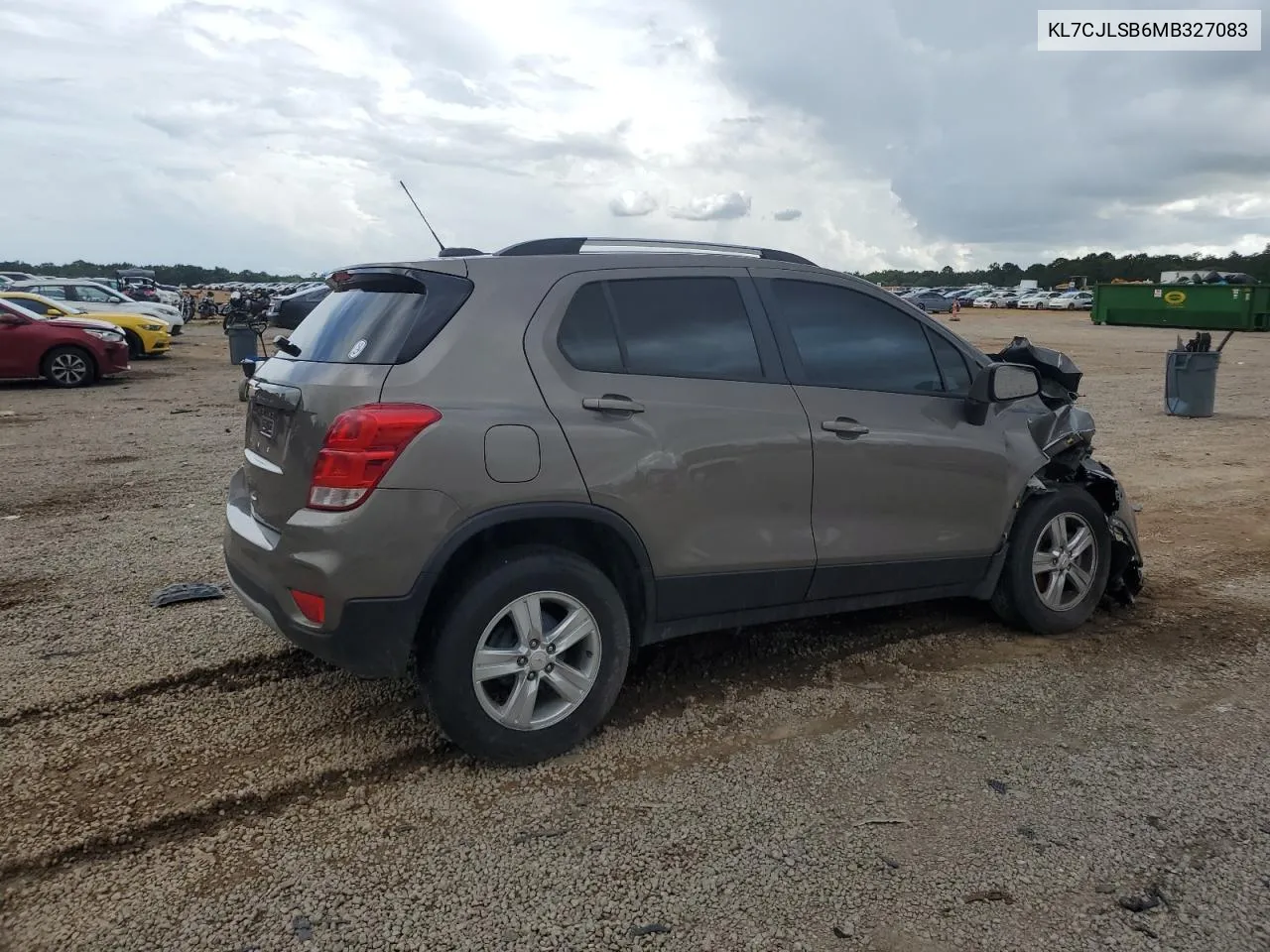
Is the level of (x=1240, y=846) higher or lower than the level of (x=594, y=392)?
lower

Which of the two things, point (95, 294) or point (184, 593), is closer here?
point (184, 593)

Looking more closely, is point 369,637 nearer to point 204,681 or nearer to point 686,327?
point 204,681

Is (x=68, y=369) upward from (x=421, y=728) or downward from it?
upward

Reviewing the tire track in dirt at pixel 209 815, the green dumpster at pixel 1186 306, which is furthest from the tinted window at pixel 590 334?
the green dumpster at pixel 1186 306

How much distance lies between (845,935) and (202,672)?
9.74ft

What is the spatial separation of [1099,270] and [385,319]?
110 metres

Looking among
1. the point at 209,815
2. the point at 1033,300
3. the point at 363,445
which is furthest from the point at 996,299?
the point at 209,815

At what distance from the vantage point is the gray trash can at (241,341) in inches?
763

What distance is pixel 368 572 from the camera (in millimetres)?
3141

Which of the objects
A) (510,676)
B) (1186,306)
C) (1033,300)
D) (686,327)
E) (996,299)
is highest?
(996,299)

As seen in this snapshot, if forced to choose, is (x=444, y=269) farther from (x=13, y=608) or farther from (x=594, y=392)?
(x=13, y=608)

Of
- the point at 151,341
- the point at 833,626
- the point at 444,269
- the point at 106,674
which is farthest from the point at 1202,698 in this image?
the point at 151,341

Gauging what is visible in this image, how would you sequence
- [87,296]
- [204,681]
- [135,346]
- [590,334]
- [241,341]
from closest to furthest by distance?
[590,334]
[204,681]
[241,341]
[135,346]
[87,296]

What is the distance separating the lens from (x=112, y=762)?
3.45 m
